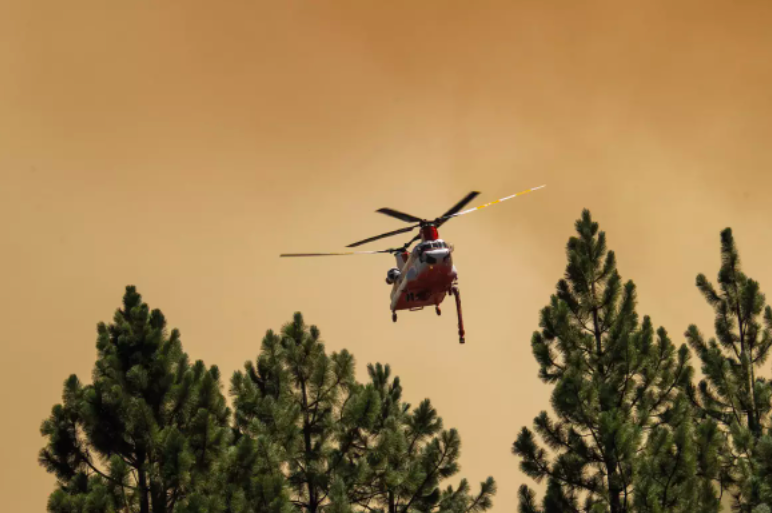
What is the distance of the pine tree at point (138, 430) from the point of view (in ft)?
99.2

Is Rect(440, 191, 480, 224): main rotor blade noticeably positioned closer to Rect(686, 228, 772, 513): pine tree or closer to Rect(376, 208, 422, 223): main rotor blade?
Rect(376, 208, 422, 223): main rotor blade

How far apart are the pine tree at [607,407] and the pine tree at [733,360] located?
9.00ft

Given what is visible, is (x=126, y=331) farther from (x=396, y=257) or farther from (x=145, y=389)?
(x=396, y=257)

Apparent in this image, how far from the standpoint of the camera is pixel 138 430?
102 ft

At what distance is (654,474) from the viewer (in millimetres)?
31984

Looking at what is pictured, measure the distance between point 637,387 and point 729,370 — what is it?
6.07 m

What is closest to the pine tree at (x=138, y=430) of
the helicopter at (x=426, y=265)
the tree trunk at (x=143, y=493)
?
the tree trunk at (x=143, y=493)

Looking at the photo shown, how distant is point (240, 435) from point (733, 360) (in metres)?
18.7

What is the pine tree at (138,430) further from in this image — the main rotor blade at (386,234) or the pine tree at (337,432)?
the main rotor blade at (386,234)

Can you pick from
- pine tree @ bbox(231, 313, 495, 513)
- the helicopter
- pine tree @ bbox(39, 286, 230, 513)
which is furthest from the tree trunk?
the helicopter

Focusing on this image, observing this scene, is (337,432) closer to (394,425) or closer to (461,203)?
(394,425)

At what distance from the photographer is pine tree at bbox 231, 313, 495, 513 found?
34781 mm

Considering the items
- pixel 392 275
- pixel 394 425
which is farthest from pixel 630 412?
pixel 392 275

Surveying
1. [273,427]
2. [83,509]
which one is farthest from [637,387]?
[83,509]
